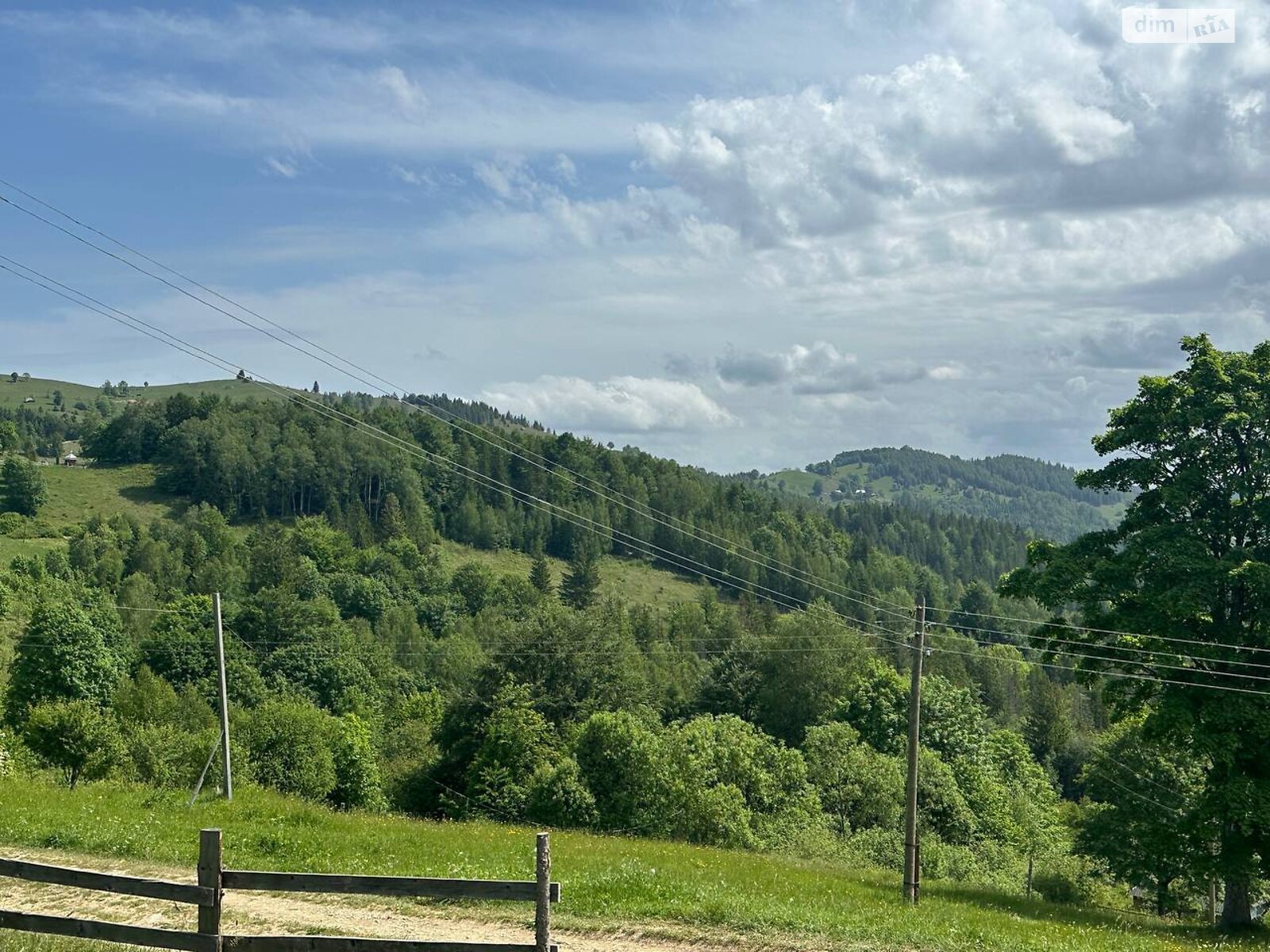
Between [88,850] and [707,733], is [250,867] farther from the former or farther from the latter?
[707,733]

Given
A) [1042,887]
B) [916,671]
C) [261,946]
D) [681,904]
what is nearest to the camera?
[261,946]

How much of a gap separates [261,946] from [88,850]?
12.6m

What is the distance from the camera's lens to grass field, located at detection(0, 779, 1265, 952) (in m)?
18.3

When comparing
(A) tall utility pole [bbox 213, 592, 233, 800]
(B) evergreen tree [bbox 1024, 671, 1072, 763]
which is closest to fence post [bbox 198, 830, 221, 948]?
(A) tall utility pole [bbox 213, 592, 233, 800]

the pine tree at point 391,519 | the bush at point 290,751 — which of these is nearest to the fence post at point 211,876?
the bush at point 290,751

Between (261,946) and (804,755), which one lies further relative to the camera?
(804,755)

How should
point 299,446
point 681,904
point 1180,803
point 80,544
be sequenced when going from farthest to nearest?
1. point 299,446
2. point 80,544
3. point 1180,803
4. point 681,904

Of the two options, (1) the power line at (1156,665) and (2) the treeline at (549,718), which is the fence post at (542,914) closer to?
(1) the power line at (1156,665)

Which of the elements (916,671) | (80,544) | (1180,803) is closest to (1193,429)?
(916,671)

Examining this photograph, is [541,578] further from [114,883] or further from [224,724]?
[114,883]

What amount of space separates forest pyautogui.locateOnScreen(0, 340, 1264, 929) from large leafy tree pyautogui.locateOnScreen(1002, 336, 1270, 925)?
0.15 meters

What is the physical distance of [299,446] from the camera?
180875mm

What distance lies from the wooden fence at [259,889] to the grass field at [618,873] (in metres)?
2.19

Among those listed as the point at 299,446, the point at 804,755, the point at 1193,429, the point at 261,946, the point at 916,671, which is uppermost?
the point at 299,446
